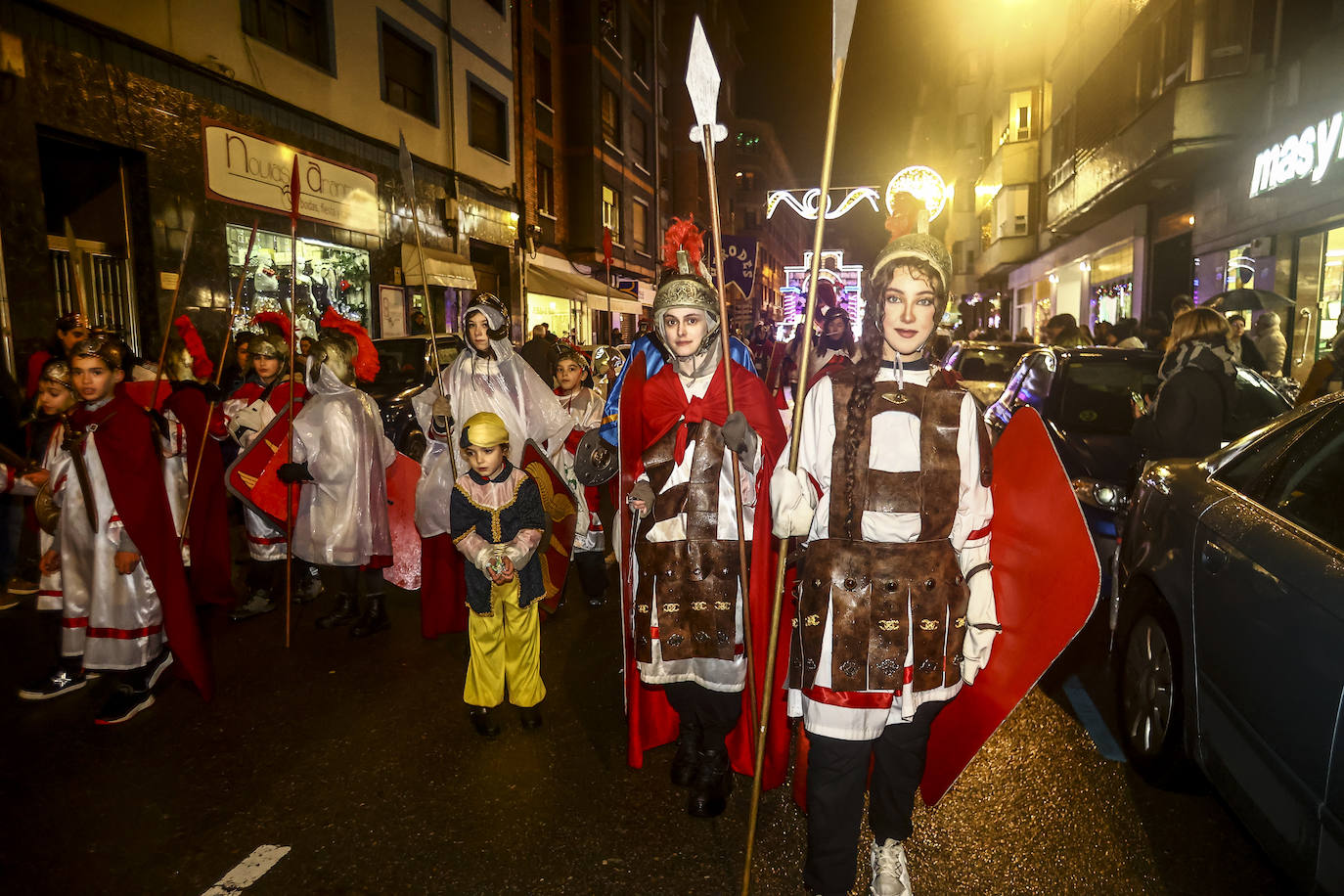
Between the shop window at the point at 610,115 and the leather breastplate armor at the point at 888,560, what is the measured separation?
28.3m

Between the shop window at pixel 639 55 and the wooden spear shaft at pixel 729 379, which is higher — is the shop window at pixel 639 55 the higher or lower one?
the higher one

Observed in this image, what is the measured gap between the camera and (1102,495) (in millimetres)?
5008

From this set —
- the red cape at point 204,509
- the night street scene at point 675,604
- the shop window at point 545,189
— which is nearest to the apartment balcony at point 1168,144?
the night street scene at point 675,604

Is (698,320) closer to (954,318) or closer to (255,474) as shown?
(255,474)

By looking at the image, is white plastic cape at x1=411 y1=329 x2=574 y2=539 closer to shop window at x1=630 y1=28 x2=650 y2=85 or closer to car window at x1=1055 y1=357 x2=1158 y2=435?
car window at x1=1055 y1=357 x2=1158 y2=435

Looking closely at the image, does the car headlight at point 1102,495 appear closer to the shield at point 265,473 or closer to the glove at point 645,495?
the glove at point 645,495

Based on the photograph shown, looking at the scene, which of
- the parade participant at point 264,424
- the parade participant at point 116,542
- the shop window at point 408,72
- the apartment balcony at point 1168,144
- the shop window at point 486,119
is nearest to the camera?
the parade participant at point 116,542

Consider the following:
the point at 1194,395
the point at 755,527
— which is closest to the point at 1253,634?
the point at 755,527

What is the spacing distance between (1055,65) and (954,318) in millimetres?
10325

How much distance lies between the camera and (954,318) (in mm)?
31938

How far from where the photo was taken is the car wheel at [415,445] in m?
4.97

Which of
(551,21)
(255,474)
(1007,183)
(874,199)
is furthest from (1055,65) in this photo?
(255,474)

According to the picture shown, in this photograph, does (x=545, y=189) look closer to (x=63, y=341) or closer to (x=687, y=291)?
(x=63, y=341)

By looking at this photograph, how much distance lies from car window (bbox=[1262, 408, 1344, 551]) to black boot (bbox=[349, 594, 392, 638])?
4938 mm
